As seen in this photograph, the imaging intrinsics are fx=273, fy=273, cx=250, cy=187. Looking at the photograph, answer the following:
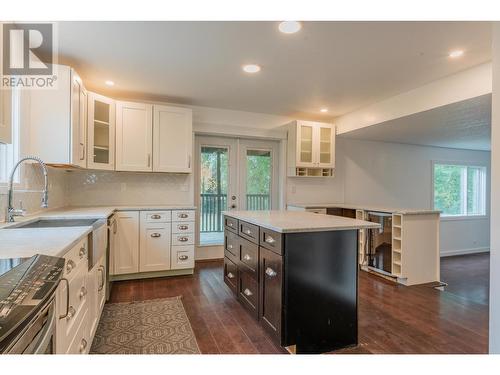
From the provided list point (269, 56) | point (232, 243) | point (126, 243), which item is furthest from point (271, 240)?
point (126, 243)

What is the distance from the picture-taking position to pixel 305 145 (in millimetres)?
4465

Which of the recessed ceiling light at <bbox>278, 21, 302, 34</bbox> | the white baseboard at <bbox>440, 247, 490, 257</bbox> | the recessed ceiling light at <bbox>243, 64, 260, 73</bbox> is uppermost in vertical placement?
the recessed ceiling light at <bbox>243, 64, 260, 73</bbox>

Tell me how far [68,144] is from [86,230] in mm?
1452

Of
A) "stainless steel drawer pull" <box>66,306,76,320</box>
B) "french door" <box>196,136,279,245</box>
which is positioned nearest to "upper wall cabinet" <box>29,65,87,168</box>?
"stainless steel drawer pull" <box>66,306,76,320</box>

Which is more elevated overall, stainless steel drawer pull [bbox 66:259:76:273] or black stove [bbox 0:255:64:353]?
black stove [bbox 0:255:64:353]

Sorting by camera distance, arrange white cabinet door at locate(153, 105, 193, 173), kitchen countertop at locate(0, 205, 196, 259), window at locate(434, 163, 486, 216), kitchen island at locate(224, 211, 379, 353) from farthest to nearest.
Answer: window at locate(434, 163, 486, 216) → white cabinet door at locate(153, 105, 193, 173) → kitchen island at locate(224, 211, 379, 353) → kitchen countertop at locate(0, 205, 196, 259)

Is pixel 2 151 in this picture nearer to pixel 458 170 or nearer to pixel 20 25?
pixel 20 25

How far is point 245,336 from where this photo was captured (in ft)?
7.02

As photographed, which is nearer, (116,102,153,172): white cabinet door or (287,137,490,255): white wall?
(116,102,153,172): white cabinet door

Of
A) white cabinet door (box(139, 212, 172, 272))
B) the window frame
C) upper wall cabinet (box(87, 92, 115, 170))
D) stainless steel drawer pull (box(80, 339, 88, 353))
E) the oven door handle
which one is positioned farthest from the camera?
the window frame

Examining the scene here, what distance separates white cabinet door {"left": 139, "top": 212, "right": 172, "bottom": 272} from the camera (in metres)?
3.37

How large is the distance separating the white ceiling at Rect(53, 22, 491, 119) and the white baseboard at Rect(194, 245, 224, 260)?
7.60 ft

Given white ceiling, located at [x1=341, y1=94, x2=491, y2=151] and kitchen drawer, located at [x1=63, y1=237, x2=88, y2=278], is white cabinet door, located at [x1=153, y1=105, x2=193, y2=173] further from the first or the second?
white ceiling, located at [x1=341, y1=94, x2=491, y2=151]

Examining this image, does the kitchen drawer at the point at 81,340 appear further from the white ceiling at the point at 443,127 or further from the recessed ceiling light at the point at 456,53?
the white ceiling at the point at 443,127
